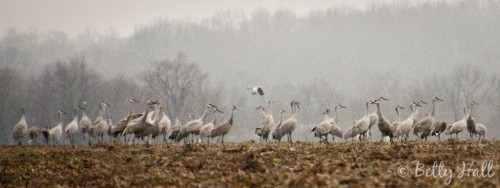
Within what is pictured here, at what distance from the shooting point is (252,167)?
18.2m

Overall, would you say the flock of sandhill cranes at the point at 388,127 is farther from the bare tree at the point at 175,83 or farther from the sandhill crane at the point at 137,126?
the bare tree at the point at 175,83

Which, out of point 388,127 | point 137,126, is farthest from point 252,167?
point 137,126

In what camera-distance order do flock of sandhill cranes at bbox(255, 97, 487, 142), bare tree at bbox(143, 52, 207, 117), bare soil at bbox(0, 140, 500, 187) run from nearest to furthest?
bare soil at bbox(0, 140, 500, 187) < flock of sandhill cranes at bbox(255, 97, 487, 142) < bare tree at bbox(143, 52, 207, 117)

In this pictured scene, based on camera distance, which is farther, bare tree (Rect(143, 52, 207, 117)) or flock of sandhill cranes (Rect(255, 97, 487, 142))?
bare tree (Rect(143, 52, 207, 117))

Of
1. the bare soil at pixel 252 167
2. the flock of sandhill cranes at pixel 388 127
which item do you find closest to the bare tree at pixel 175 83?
the flock of sandhill cranes at pixel 388 127

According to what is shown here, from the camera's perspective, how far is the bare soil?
14953mm

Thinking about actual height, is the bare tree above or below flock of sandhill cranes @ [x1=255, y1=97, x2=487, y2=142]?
above

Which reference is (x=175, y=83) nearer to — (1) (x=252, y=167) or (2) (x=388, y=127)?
(2) (x=388, y=127)

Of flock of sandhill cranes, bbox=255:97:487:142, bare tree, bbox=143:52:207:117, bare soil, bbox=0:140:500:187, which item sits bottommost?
bare soil, bbox=0:140:500:187

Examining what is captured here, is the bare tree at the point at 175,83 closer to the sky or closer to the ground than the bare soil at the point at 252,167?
closer to the sky

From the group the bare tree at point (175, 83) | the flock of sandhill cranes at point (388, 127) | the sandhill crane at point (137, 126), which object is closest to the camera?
the flock of sandhill cranes at point (388, 127)

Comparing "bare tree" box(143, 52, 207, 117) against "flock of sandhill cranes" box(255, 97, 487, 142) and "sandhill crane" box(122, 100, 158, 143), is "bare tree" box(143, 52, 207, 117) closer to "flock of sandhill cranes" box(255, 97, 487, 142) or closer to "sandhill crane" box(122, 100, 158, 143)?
"flock of sandhill cranes" box(255, 97, 487, 142)

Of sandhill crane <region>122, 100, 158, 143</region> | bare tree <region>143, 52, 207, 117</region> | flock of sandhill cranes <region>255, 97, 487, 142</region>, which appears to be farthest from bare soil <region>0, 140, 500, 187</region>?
bare tree <region>143, 52, 207, 117</region>

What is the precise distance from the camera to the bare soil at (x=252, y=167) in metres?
15.0
